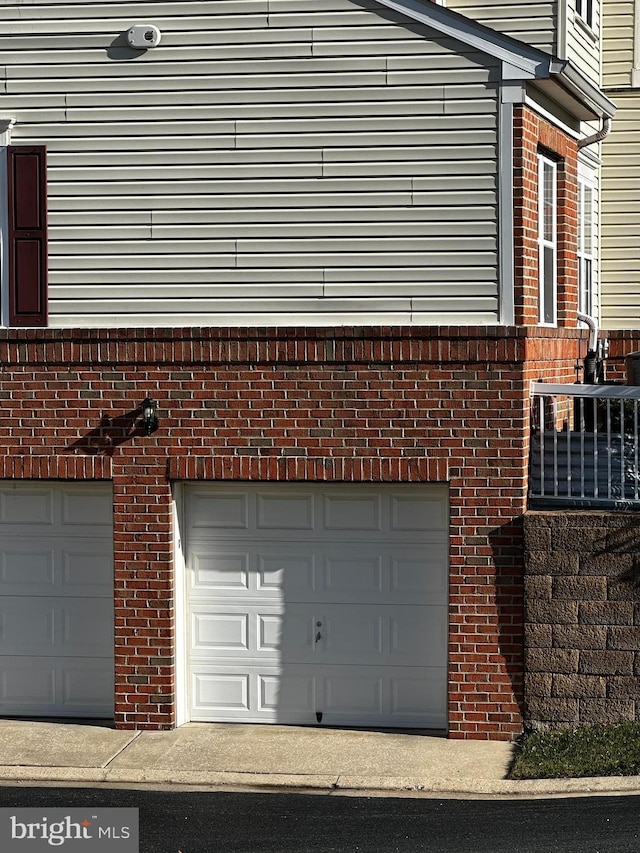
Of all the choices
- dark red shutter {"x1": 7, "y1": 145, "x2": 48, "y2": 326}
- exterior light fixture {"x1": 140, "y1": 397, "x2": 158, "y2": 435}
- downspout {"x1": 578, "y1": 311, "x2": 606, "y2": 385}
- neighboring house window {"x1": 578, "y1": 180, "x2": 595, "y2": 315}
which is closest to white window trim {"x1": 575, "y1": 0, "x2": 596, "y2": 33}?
neighboring house window {"x1": 578, "y1": 180, "x2": 595, "y2": 315}

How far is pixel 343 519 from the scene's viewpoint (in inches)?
473

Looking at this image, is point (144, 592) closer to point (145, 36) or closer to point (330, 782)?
point (330, 782)

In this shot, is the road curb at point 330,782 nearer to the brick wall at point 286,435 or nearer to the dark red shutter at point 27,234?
the brick wall at point 286,435

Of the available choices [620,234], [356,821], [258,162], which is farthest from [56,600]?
[620,234]

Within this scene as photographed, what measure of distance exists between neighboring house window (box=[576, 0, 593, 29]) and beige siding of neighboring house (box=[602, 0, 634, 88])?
90 centimetres

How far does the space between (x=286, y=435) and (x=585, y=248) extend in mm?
5471

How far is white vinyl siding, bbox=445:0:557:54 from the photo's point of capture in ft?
43.5

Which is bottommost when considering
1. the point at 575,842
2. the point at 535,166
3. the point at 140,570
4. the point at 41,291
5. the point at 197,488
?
the point at 575,842

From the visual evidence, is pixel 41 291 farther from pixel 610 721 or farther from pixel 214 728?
pixel 610 721

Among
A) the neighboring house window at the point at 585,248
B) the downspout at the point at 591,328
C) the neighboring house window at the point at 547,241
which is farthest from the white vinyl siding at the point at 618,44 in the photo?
the downspout at the point at 591,328

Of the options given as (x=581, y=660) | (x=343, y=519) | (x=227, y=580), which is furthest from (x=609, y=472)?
(x=227, y=580)

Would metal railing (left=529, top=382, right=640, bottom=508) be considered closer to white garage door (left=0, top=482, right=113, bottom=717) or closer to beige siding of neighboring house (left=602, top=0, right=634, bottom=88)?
white garage door (left=0, top=482, right=113, bottom=717)

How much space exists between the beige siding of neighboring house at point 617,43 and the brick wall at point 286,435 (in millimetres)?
5341

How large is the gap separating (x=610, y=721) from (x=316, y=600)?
2848 millimetres
